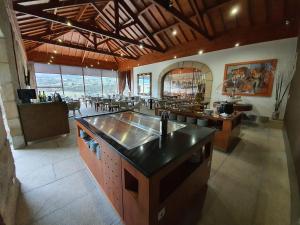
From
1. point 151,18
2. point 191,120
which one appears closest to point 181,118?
point 191,120

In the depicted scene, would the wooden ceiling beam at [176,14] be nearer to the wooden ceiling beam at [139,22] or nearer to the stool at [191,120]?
the wooden ceiling beam at [139,22]

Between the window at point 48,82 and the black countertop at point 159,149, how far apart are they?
10245 millimetres

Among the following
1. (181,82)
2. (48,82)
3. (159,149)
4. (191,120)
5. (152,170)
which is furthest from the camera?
(48,82)

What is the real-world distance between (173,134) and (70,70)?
36.2ft

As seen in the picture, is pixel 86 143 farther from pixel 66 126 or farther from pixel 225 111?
pixel 225 111

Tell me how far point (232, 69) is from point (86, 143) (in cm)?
588

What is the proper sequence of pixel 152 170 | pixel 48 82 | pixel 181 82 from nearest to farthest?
pixel 152 170 → pixel 181 82 → pixel 48 82

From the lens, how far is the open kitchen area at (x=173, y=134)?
118cm

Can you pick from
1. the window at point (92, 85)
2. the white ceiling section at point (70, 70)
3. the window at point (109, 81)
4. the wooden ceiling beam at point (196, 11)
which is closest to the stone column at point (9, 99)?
the wooden ceiling beam at point (196, 11)

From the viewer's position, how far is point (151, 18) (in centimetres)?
575

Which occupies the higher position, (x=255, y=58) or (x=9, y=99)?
(x=255, y=58)

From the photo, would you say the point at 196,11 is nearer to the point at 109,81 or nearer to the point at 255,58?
the point at 255,58

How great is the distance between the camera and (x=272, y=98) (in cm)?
454

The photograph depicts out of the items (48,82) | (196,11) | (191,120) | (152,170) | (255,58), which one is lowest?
(191,120)
